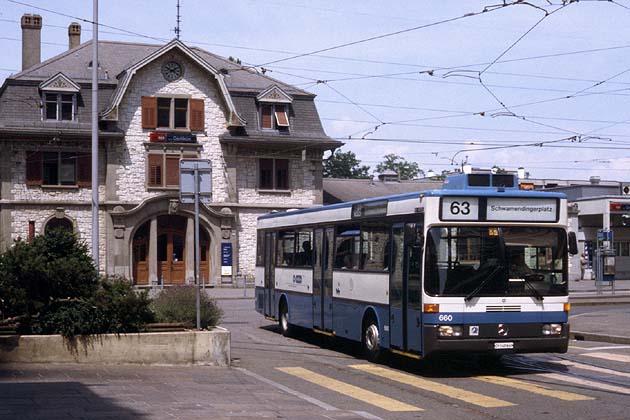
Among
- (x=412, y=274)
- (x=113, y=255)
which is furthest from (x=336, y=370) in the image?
(x=113, y=255)

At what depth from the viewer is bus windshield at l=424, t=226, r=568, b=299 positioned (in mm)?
15258

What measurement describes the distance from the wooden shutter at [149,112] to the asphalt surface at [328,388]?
102 feet

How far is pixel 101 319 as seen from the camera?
1548cm

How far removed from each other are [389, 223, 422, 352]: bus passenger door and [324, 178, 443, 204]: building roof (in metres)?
40.3

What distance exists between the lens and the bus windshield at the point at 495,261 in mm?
15258

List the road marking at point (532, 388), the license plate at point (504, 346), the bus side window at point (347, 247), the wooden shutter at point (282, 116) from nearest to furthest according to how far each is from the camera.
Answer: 1. the road marking at point (532, 388)
2. the license plate at point (504, 346)
3. the bus side window at point (347, 247)
4. the wooden shutter at point (282, 116)

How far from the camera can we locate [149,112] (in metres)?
49.4

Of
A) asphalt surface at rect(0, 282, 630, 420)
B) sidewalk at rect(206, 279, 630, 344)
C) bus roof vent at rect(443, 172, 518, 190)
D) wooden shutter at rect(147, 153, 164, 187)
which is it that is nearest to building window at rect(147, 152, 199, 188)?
wooden shutter at rect(147, 153, 164, 187)

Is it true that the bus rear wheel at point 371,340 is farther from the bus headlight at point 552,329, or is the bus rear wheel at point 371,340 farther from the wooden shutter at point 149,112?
the wooden shutter at point 149,112

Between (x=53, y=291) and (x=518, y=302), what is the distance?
285 inches

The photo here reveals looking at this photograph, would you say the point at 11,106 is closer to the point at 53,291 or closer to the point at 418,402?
the point at 53,291

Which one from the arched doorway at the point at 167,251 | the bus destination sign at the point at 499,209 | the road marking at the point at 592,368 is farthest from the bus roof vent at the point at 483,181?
the arched doorway at the point at 167,251

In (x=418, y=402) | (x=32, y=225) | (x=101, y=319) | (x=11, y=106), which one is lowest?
(x=418, y=402)

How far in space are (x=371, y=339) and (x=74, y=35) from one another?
43.2 metres
